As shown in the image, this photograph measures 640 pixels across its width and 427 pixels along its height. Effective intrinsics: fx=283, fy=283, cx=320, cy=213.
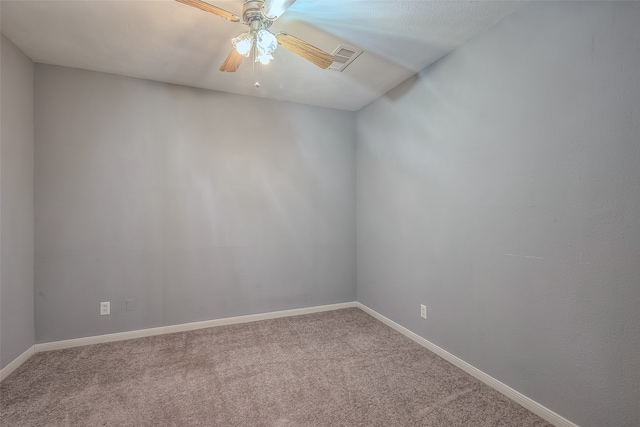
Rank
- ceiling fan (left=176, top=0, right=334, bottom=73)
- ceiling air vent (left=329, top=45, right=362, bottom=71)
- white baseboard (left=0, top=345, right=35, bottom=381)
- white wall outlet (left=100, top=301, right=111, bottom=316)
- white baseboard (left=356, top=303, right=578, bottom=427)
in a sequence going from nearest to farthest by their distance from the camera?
ceiling fan (left=176, top=0, right=334, bottom=73) → white baseboard (left=356, top=303, right=578, bottom=427) → white baseboard (left=0, top=345, right=35, bottom=381) → ceiling air vent (left=329, top=45, right=362, bottom=71) → white wall outlet (left=100, top=301, right=111, bottom=316)

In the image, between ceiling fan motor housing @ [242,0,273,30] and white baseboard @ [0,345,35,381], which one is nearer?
ceiling fan motor housing @ [242,0,273,30]

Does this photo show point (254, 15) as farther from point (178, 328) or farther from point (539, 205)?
point (178, 328)

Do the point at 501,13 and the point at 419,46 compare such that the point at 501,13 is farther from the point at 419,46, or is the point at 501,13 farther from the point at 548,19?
the point at 419,46

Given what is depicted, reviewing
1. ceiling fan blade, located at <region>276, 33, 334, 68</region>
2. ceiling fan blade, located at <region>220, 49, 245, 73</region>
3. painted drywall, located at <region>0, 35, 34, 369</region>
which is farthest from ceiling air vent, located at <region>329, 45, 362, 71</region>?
painted drywall, located at <region>0, 35, 34, 369</region>

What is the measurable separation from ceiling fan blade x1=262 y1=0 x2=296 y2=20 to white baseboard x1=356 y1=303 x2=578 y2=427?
8.72 ft

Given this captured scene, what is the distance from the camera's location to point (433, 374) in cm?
213

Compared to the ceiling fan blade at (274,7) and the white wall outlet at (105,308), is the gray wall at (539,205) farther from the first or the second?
the white wall outlet at (105,308)

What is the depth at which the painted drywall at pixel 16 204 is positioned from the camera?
2.08 m

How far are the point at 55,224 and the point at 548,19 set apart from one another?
3971 mm

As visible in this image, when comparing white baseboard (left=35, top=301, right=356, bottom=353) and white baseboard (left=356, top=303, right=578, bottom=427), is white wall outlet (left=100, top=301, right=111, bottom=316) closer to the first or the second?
white baseboard (left=35, top=301, right=356, bottom=353)

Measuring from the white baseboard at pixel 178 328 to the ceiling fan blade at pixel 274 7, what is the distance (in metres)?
2.79

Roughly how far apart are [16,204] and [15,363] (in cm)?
123

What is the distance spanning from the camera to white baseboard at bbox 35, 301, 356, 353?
8.24 ft

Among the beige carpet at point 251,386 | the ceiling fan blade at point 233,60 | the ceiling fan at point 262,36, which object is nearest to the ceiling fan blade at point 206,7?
the ceiling fan at point 262,36
